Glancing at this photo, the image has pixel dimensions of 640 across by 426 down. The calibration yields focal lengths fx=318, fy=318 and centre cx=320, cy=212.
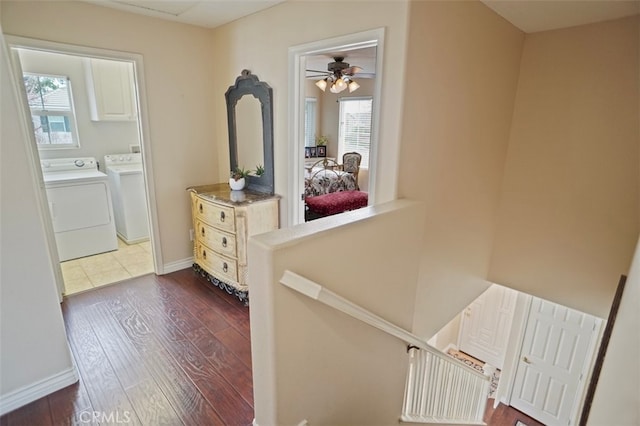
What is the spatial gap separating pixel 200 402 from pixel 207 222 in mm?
1619

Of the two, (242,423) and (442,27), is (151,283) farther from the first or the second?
(442,27)

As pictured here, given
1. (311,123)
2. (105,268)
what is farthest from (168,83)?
(311,123)

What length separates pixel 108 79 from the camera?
12.9 ft

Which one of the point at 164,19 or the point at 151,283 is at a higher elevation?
the point at 164,19

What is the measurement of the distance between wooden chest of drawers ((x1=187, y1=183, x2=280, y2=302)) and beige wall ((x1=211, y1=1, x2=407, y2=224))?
234 millimetres

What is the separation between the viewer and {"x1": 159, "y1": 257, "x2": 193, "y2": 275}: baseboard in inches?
135

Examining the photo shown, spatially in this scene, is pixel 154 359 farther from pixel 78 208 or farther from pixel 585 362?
pixel 585 362

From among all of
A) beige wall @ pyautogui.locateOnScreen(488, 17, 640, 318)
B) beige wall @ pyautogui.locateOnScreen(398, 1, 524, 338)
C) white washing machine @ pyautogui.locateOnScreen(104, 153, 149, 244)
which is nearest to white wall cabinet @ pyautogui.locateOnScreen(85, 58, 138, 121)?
white washing machine @ pyautogui.locateOnScreen(104, 153, 149, 244)

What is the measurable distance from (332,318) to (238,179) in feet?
6.63

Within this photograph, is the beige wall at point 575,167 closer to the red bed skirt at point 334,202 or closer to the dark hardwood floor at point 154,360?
the red bed skirt at point 334,202

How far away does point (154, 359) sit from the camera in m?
2.18

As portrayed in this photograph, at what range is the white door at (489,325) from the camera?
545 cm

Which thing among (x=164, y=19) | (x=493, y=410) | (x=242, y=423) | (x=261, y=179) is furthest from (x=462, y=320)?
(x=164, y=19)

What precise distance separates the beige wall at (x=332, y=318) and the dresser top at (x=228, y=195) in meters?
1.37
